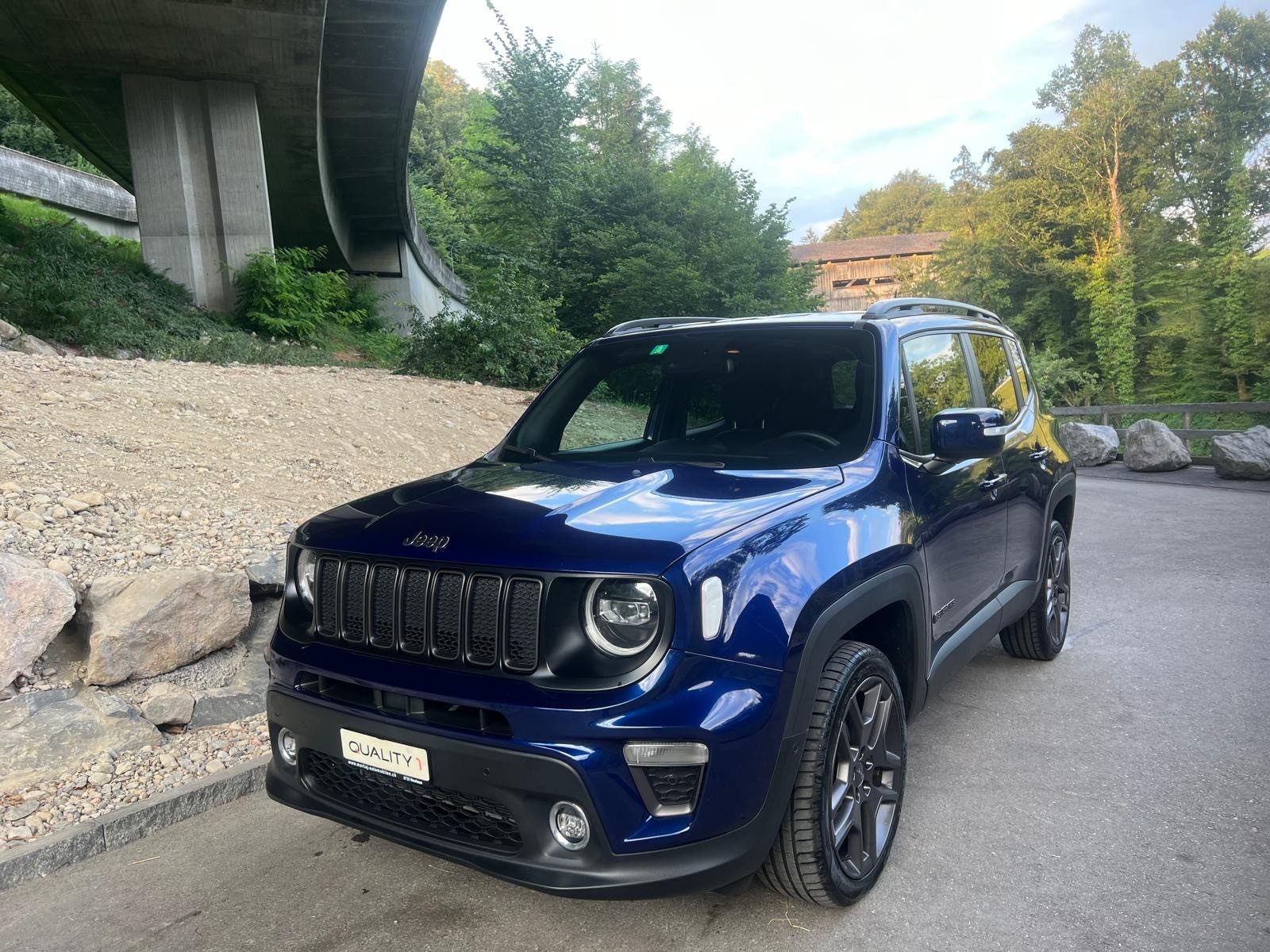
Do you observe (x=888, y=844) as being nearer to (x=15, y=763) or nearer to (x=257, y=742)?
(x=257, y=742)

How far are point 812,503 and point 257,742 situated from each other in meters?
2.84

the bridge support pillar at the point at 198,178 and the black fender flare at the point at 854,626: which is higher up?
the bridge support pillar at the point at 198,178

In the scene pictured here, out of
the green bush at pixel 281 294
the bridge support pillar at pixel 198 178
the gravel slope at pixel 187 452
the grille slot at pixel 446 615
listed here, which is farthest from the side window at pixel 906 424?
the bridge support pillar at pixel 198 178

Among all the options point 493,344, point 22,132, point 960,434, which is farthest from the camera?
point 22,132

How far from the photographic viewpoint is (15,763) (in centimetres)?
371

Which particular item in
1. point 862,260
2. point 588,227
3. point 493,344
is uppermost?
point 862,260

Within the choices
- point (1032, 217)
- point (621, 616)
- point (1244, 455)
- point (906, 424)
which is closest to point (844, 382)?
point (906, 424)

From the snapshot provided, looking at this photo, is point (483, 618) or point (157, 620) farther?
point (157, 620)

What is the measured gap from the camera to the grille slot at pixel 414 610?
268cm

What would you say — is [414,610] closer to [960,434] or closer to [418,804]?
[418,804]

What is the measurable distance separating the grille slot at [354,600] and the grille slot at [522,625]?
0.57 metres

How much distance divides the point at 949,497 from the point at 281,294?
17.1 meters

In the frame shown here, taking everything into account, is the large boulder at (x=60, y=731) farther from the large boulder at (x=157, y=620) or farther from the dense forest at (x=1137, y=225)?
the dense forest at (x=1137, y=225)

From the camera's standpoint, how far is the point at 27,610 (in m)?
4.09
